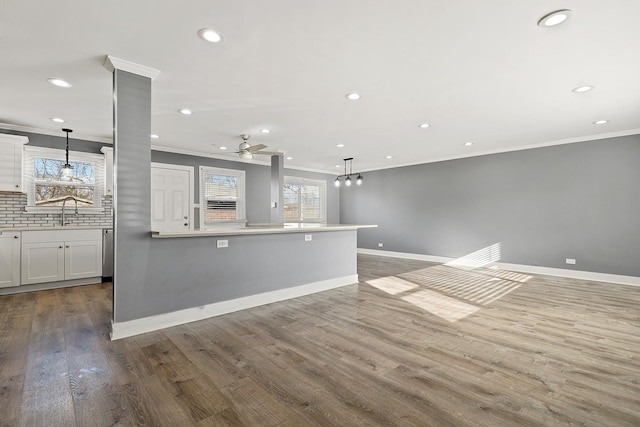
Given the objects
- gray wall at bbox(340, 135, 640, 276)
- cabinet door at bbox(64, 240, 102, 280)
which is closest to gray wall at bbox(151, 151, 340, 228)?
cabinet door at bbox(64, 240, 102, 280)

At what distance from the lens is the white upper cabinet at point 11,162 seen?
4.30 m

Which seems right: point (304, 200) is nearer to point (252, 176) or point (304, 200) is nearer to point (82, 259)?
point (252, 176)

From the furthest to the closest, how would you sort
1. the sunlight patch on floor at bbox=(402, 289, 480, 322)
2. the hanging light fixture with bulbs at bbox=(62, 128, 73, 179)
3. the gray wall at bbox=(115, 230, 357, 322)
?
the hanging light fixture with bulbs at bbox=(62, 128, 73, 179), the sunlight patch on floor at bbox=(402, 289, 480, 322), the gray wall at bbox=(115, 230, 357, 322)

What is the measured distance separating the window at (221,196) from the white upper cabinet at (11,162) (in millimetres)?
2803

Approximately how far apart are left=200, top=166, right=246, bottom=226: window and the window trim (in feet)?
5.86

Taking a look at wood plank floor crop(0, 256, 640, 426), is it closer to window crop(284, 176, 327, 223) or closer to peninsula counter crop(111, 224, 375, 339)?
peninsula counter crop(111, 224, 375, 339)

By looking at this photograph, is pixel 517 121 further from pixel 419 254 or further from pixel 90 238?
pixel 90 238

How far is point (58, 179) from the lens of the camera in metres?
4.91

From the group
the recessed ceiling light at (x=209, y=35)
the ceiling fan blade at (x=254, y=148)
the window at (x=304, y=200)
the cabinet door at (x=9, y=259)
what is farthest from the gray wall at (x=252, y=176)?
the recessed ceiling light at (x=209, y=35)

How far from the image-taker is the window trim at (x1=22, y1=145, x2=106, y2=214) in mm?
4676

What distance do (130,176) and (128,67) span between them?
102 centimetres

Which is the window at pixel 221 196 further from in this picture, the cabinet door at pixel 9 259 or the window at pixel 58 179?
the cabinet door at pixel 9 259

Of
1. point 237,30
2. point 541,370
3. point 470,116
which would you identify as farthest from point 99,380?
point 470,116

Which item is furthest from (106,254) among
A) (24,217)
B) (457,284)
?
(457,284)
